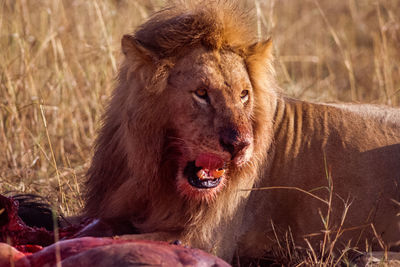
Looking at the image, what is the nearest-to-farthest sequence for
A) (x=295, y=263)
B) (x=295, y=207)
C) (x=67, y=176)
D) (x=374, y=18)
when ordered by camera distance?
(x=295, y=263), (x=295, y=207), (x=67, y=176), (x=374, y=18)

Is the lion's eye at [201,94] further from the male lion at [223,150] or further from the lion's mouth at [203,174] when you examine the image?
the lion's mouth at [203,174]

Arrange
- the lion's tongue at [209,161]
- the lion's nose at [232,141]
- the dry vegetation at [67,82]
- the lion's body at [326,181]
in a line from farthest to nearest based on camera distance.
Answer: the dry vegetation at [67,82] < the lion's body at [326,181] < the lion's tongue at [209,161] < the lion's nose at [232,141]

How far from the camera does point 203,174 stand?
2947 mm

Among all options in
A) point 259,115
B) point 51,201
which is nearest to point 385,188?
point 259,115

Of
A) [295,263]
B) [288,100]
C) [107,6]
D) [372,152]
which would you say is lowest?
[295,263]

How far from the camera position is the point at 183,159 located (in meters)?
2.95

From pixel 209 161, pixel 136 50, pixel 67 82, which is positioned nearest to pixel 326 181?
pixel 209 161

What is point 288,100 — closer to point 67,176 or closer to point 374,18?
point 67,176

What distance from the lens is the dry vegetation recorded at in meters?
4.50

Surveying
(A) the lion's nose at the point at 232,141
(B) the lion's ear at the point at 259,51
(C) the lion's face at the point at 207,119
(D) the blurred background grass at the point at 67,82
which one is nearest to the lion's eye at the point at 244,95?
(C) the lion's face at the point at 207,119

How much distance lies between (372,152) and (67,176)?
2.04m

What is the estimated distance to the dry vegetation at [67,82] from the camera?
14.8 ft

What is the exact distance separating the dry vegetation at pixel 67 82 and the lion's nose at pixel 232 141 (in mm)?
1251

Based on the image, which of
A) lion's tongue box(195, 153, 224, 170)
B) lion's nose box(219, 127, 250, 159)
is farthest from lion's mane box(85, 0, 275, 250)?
lion's nose box(219, 127, 250, 159)
